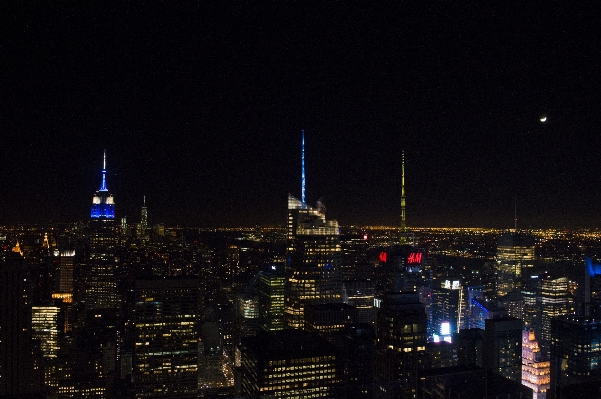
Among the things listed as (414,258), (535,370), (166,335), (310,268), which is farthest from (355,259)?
(535,370)

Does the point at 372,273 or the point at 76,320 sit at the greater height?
the point at 372,273

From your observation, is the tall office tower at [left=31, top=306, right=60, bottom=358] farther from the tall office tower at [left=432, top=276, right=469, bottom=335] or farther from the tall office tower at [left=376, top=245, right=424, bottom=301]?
the tall office tower at [left=432, top=276, right=469, bottom=335]

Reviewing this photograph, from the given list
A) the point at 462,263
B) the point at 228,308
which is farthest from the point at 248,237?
the point at 462,263

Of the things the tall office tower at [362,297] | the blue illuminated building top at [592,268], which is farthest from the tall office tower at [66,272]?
the blue illuminated building top at [592,268]

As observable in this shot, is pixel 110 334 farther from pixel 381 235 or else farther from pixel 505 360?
pixel 505 360

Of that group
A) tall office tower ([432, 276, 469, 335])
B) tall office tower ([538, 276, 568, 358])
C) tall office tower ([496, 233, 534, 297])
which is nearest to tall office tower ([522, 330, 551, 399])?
tall office tower ([538, 276, 568, 358])
